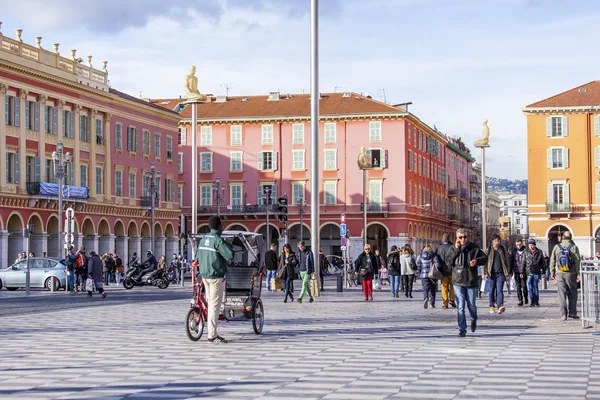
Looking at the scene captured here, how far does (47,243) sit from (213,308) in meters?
49.0

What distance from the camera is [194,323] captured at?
1691 centimetres

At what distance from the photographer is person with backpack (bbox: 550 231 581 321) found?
21625 millimetres

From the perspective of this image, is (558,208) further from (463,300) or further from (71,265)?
(463,300)

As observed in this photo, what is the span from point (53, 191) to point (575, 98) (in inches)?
1895

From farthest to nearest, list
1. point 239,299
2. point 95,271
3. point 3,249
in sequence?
point 3,249 < point 95,271 < point 239,299

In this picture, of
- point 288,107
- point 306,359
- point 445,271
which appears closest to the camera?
point 306,359

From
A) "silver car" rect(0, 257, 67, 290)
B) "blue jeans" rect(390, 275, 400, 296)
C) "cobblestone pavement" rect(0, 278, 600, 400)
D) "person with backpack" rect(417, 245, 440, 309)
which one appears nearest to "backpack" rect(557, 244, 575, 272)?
"cobblestone pavement" rect(0, 278, 600, 400)

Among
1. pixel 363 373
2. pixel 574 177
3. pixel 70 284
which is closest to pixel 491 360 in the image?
pixel 363 373

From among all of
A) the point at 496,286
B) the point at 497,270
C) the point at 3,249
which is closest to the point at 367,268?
the point at 496,286

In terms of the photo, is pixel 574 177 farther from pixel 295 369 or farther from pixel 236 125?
pixel 295 369

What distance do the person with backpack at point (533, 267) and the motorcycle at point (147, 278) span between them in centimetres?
2290

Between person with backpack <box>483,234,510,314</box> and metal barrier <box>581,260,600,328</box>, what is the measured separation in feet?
17.7

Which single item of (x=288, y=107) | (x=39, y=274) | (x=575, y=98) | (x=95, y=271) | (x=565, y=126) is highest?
(x=575, y=98)

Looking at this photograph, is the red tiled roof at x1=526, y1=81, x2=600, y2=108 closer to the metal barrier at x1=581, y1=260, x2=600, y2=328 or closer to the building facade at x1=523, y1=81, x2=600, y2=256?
the building facade at x1=523, y1=81, x2=600, y2=256
